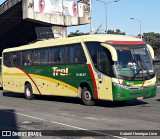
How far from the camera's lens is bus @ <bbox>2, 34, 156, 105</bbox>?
52.9ft

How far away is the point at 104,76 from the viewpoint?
53.9 ft

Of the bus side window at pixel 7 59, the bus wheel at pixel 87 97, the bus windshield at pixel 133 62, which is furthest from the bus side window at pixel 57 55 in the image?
the bus side window at pixel 7 59

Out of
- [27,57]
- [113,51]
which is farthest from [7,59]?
[113,51]

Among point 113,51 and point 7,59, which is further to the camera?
point 7,59

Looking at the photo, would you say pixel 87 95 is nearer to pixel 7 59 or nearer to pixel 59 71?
pixel 59 71

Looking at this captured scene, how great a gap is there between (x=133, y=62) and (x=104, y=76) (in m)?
1.30

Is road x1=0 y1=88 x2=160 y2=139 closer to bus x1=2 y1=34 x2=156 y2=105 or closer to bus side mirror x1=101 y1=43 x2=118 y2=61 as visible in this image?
bus x1=2 y1=34 x2=156 y2=105

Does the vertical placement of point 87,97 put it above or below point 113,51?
below

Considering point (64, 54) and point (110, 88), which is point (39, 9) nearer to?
point (64, 54)

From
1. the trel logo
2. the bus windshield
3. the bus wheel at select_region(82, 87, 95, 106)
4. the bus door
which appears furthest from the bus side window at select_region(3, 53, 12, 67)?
the bus windshield

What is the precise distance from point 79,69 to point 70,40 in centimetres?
163

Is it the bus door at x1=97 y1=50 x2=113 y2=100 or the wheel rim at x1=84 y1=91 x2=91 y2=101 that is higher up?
the bus door at x1=97 y1=50 x2=113 y2=100

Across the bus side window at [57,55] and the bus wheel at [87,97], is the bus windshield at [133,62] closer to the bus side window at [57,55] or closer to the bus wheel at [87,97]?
the bus wheel at [87,97]

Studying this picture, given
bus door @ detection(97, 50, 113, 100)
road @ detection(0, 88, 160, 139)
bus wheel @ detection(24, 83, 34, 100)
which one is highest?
bus door @ detection(97, 50, 113, 100)
